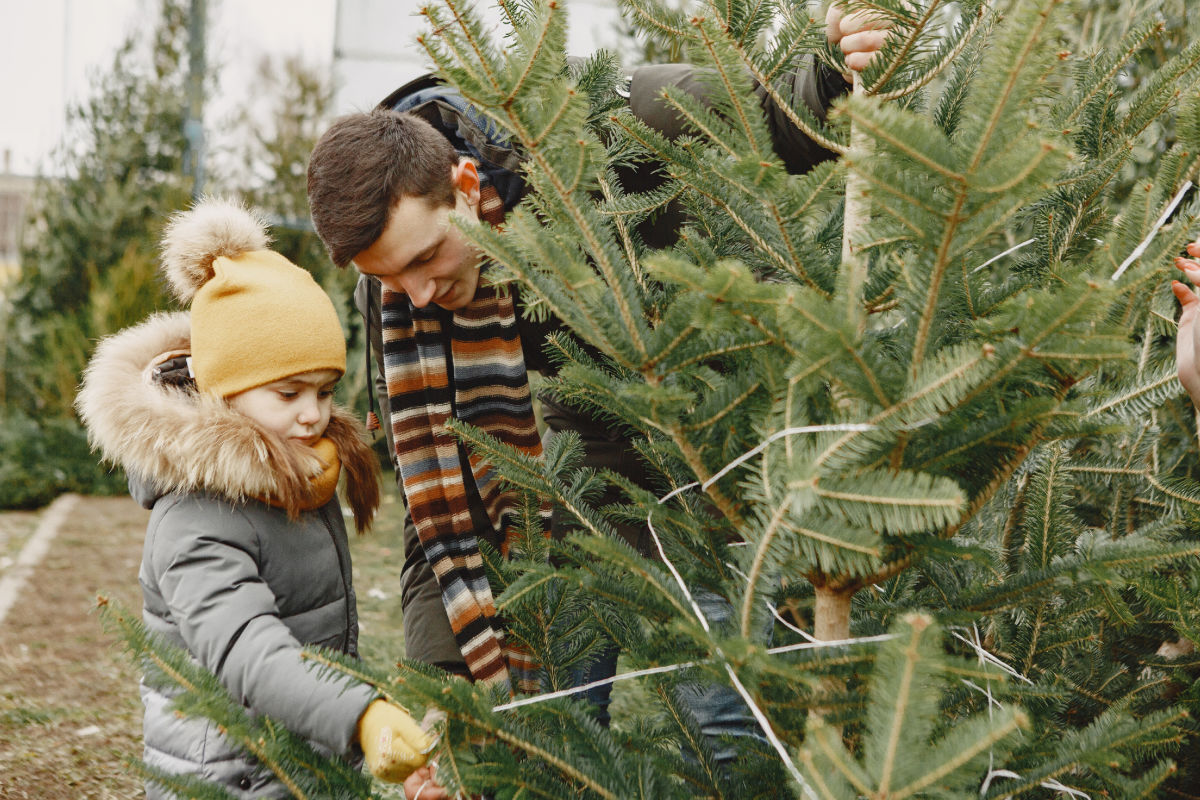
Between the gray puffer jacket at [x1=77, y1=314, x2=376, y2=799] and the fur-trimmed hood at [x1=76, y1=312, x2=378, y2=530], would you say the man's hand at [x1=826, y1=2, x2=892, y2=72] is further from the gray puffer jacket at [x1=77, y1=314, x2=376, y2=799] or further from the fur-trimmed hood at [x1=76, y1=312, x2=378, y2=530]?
the fur-trimmed hood at [x1=76, y1=312, x2=378, y2=530]

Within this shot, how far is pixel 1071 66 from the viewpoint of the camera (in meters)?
1.66

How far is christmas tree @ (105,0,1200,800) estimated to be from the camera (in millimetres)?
979

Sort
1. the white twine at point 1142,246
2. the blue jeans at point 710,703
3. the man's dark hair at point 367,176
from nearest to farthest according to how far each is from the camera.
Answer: the white twine at point 1142,246 < the blue jeans at point 710,703 < the man's dark hair at point 367,176

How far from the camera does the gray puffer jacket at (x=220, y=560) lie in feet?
5.60

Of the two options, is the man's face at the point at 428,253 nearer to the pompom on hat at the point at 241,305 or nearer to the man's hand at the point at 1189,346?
the pompom on hat at the point at 241,305

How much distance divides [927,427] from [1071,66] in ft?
2.78

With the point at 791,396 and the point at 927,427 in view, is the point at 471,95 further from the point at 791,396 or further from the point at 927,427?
the point at 927,427

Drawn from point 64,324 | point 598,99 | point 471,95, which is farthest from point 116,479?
point 471,95

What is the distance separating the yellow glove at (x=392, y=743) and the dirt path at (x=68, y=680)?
1.31ft

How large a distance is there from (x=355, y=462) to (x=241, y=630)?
687mm

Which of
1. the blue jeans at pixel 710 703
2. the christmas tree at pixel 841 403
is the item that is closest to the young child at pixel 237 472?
the christmas tree at pixel 841 403

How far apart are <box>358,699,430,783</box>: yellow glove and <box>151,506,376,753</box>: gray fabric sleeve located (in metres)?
0.03

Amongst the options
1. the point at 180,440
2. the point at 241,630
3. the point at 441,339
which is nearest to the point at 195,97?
the point at 441,339

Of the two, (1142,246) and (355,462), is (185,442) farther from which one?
(1142,246)
